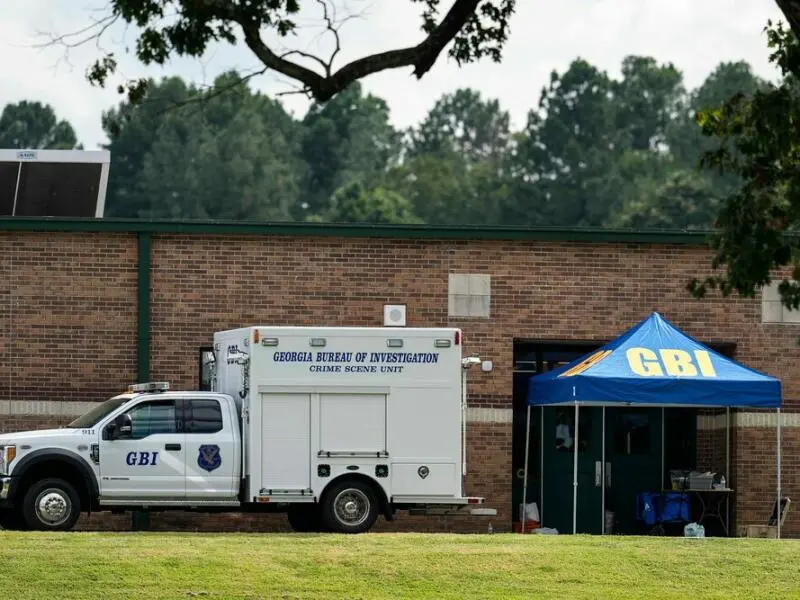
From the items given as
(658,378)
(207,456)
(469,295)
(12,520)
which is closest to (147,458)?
(207,456)

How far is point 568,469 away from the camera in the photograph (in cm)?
2769

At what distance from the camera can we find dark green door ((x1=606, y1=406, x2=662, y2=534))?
2769cm

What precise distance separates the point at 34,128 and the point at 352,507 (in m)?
105

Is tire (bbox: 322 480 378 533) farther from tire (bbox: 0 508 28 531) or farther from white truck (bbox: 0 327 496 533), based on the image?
tire (bbox: 0 508 28 531)

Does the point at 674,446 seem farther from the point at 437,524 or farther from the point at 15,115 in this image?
the point at 15,115

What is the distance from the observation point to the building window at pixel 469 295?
87.9 feet

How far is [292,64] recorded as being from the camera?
18.2 metres

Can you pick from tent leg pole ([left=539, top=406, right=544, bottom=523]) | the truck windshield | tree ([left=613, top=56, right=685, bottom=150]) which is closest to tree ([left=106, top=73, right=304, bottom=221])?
tree ([left=613, top=56, right=685, bottom=150])

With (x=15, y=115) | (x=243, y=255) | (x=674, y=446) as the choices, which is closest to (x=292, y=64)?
(x=243, y=255)

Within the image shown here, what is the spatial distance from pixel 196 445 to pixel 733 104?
28.9 feet

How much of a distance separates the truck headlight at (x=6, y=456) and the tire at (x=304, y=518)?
355 cm

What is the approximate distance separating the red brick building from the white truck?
12.7 feet

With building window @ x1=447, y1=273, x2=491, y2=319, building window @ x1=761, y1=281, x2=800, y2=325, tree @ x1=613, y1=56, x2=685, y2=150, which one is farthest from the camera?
tree @ x1=613, y1=56, x2=685, y2=150

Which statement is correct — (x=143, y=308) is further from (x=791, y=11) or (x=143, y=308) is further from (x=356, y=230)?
(x=791, y=11)
